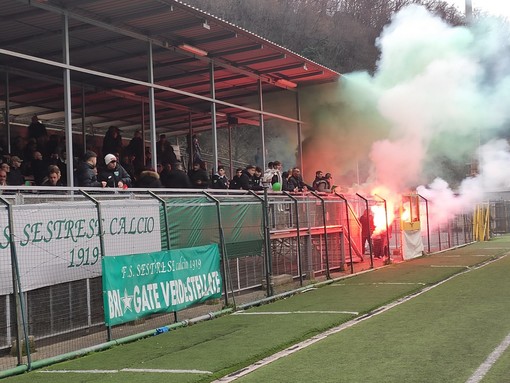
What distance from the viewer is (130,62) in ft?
63.2

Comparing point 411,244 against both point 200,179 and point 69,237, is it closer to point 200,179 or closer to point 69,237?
point 200,179

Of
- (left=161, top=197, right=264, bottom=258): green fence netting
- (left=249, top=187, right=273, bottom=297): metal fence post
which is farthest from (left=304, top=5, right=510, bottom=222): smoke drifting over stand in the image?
(left=161, top=197, right=264, bottom=258): green fence netting

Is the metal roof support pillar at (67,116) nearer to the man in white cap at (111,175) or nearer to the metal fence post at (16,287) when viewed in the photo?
the man in white cap at (111,175)

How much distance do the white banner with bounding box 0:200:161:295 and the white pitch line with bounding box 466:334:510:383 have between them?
18.8ft

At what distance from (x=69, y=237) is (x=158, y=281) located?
5.80 feet

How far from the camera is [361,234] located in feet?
76.3

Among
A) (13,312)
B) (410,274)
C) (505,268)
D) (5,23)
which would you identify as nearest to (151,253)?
(13,312)

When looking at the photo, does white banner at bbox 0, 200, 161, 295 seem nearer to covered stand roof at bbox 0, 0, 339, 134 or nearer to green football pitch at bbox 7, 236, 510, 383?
green football pitch at bbox 7, 236, 510, 383

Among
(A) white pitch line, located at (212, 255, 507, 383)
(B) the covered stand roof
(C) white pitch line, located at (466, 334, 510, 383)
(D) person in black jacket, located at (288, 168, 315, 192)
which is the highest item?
(B) the covered stand roof

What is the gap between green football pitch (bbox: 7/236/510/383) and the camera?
774cm

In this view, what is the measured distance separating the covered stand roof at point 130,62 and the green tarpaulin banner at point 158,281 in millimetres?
4479

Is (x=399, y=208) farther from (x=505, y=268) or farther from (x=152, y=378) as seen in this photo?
(x=152, y=378)

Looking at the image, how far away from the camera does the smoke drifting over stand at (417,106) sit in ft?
81.9

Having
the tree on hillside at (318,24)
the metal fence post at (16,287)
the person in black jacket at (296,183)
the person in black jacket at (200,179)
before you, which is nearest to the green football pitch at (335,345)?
the metal fence post at (16,287)
